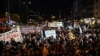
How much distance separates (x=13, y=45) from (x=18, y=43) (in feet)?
1.24

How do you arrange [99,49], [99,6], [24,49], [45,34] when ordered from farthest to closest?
[99,6] → [45,34] → [24,49] → [99,49]

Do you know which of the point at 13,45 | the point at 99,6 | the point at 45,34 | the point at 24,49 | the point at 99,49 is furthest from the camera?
the point at 99,6

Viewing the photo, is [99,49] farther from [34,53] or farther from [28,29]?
[28,29]

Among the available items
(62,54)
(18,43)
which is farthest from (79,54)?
(18,43)

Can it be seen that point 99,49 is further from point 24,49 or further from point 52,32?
point 52,32

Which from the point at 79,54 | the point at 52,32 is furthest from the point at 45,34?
the point at 79,54

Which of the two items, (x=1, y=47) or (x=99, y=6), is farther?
(x=99, y=6)

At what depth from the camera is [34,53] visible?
19.2 meters

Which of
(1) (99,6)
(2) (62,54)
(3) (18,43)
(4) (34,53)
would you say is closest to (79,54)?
(2) (62,54)

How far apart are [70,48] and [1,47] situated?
15.4 ft

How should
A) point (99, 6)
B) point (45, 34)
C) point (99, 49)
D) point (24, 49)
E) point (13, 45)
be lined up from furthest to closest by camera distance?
1. point (99, 6)
2. point (45, 34)
3. point (13, 45)
4. point (24, 49)
5. point (99, 49)

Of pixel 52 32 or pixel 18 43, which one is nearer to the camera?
pixel 18 43

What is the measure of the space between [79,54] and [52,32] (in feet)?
31.7

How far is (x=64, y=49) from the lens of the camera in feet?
68.0
